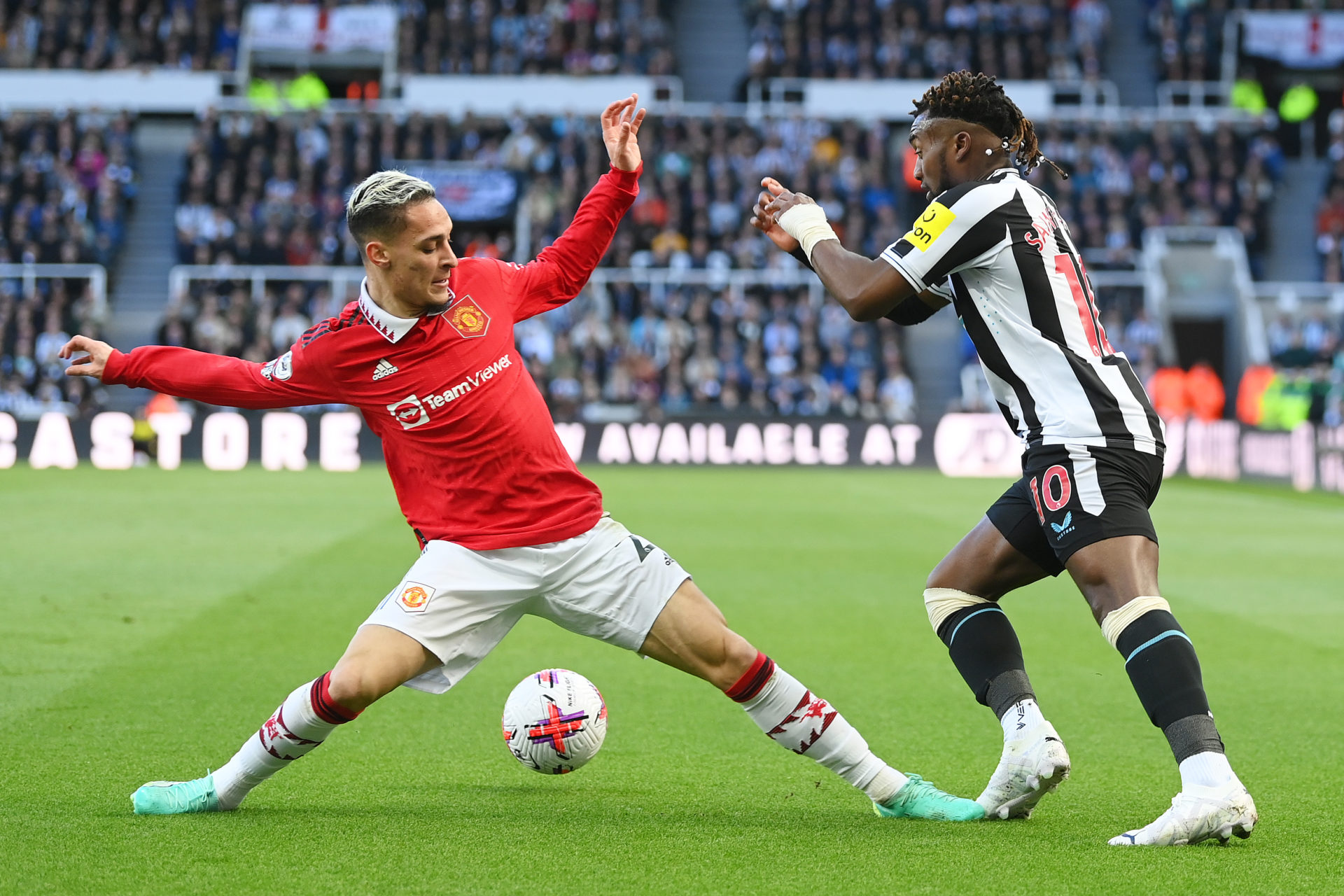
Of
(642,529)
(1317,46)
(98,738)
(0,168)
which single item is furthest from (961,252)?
(1317,46)

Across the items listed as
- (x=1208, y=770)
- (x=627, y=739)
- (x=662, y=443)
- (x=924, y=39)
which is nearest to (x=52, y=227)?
(x=662, y=443)

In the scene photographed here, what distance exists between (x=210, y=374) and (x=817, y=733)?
6.67 feet

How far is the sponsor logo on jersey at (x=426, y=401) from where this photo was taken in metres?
4.39

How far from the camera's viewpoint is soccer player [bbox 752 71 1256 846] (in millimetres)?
4043

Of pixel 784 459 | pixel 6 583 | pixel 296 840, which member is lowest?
pixel 784 459

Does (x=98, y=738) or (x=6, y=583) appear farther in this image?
(x=6, y=583)

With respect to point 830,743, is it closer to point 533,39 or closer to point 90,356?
point 90,356

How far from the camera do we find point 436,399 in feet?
14.4

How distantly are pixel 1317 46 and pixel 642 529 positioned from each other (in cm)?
2532

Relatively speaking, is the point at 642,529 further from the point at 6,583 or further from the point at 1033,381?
the point at 1033,381

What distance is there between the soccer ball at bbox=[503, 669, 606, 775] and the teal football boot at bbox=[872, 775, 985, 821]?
0.95m

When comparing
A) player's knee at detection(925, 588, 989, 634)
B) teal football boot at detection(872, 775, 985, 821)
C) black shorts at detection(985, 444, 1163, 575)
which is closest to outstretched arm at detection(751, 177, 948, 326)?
black shorts at detection(985, 444, 1163, 575)

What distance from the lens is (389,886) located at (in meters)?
3.64

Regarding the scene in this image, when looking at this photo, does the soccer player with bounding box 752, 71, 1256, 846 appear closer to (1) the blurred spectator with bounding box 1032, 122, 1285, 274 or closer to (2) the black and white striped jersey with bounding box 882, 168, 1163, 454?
(2) the black and white striped jersey with bounding box 882, 168, 1163, 454
